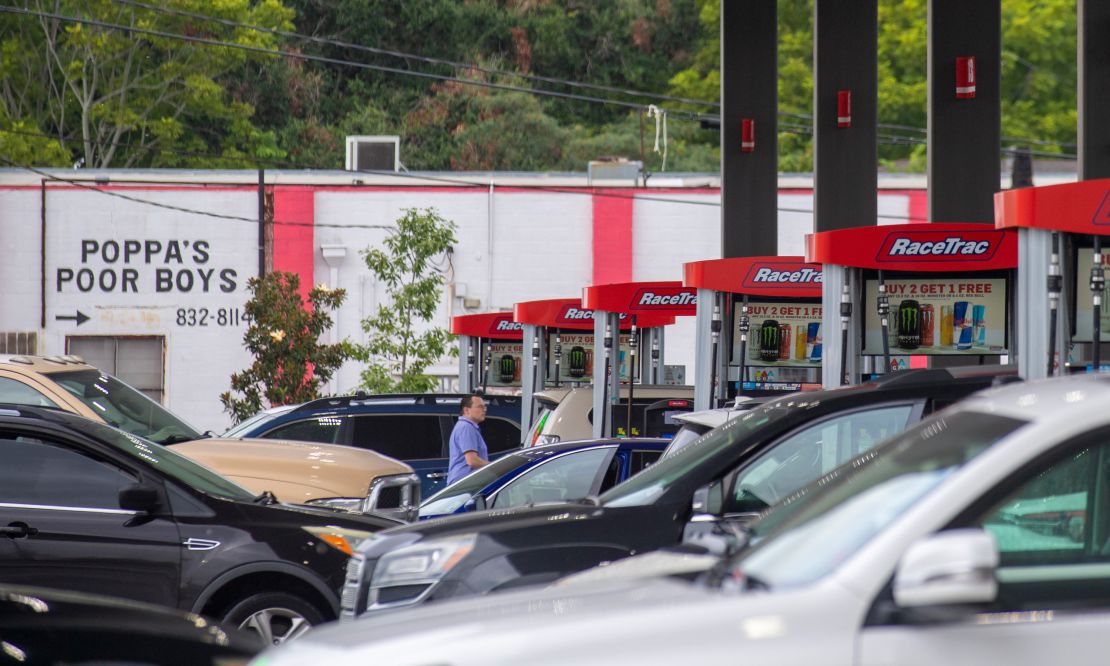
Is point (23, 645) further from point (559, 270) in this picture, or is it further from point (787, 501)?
point (559, 270)

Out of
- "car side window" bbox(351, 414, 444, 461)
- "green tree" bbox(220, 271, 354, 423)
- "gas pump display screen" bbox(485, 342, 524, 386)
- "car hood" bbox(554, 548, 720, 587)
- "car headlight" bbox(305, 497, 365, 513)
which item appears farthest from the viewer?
"green tree" bbox(220, 271, 354, 423)

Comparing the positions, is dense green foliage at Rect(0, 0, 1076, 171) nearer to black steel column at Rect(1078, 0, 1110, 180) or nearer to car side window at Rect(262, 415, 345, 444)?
car side window at Rect(262, 415, 345, 444)

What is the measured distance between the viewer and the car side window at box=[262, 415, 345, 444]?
1669cm

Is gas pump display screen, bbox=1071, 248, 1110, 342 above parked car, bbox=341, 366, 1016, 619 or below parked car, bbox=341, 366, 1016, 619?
above

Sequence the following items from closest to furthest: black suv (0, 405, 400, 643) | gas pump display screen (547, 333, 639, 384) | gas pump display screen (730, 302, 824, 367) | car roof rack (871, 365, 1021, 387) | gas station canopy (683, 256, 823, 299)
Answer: car roof rack (871, 365, 1021, 387), black suv (0, 405, 400, 643), gas station canopy (683, 256, 823, 299), gas pump display screen (730, 302, 824, 367), gas pump display screen (547, 333, 639, 384)

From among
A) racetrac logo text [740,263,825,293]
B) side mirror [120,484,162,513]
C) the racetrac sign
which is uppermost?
the racetrac sign

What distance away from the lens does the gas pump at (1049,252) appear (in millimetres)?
8844

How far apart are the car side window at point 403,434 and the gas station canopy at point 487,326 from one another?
7.41 metres

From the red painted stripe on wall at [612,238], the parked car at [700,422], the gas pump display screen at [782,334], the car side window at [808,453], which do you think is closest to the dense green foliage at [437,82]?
the red painted stripe on wall at [612,238]

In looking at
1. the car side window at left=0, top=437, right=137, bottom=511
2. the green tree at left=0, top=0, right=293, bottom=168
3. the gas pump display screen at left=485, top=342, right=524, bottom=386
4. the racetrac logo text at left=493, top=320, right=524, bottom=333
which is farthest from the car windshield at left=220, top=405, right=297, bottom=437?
the green tree at left=0, top=0, right=293, bottom=168

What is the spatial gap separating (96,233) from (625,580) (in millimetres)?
31376

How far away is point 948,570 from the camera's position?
3.56 metres

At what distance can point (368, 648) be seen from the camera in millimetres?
3943

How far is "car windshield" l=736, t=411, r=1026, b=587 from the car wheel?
13.6 ft
